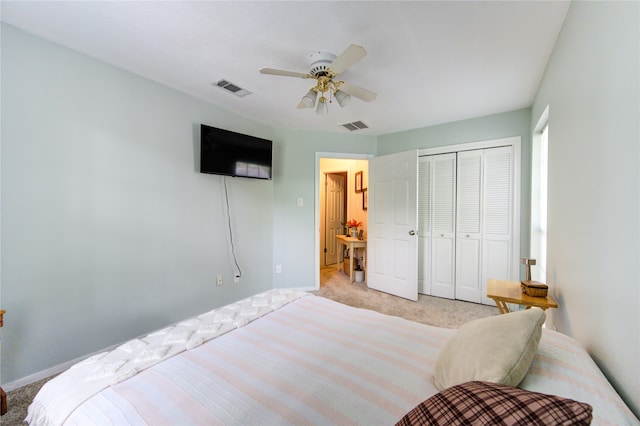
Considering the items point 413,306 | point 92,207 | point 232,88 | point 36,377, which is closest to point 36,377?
point 36,377

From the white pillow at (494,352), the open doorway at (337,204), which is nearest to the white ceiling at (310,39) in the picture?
the white pillow at (494,352)

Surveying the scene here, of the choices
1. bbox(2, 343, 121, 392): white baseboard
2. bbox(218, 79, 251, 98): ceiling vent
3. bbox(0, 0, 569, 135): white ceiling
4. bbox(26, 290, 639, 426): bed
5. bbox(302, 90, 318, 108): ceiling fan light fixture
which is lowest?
bbox(2, 343, 121, 392): white baseboard

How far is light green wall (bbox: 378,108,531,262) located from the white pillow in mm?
2547

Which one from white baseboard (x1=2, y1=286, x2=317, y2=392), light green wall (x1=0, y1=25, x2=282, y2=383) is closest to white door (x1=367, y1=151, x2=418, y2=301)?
light green wall (x1=0, y1=25, x2=282, y2=383)

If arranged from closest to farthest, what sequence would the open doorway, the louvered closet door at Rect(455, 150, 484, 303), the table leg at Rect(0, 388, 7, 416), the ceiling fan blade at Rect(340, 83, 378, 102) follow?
the table leg at Rect(0, 388, 7, 416) < the ceiling fan blade at Rect(340, 83, 378, 102) < the louvered closet door at Rect(455, 150, 484, 303) < the open doorway

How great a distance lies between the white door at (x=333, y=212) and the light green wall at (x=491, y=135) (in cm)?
197

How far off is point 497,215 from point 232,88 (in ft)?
11.1

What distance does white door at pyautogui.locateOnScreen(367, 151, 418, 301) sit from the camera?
3.43 m

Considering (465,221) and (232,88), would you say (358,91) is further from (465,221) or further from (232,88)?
(465,221)

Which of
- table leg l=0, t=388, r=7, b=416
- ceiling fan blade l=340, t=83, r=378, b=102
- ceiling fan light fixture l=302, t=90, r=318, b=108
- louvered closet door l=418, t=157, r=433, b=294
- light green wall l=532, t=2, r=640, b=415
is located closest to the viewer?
light green wall l=532, t=2, r=640, b=415

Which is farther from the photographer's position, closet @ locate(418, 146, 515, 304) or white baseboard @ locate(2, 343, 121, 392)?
closet @ locate(418, 146, 515, 304)

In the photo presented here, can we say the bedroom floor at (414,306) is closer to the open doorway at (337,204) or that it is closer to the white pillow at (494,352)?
the open doorway at (337,204)

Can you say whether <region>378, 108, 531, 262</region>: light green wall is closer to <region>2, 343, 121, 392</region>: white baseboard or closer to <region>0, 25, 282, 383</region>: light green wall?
<region>0, 25, 282, 383</region>: light green wall

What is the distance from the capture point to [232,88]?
252cm
